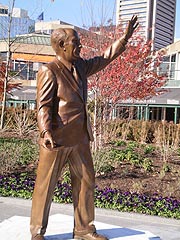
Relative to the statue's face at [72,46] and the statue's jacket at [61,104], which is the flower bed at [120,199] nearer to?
the statue's jacket at [61,104]

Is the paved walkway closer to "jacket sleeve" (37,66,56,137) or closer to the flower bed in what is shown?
the flower bed

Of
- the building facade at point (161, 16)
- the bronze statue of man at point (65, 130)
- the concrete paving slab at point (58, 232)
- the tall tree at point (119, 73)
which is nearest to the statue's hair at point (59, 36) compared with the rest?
the bronze statue of man at point (65, 130)

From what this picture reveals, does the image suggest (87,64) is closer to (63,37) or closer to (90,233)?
(63,37)

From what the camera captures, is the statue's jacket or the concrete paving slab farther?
the concrete paving slab

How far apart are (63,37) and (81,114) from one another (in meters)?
0.73

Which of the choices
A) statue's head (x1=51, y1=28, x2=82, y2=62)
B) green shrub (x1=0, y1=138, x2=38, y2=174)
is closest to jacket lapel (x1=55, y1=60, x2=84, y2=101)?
statue's head (x1=51, y1=28, x2=82, y2=62)

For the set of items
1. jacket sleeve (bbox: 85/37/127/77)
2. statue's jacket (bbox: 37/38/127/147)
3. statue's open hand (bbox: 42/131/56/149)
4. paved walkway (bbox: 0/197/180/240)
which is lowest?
paved walkway (bbox: 0/197/180/240)

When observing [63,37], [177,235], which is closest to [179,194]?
[177,235]

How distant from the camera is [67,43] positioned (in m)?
3.41

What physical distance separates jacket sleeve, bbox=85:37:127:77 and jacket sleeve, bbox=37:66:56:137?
20.1 inches

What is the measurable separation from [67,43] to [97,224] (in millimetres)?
2087

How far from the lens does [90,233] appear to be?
369cm

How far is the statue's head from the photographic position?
11.1 ft

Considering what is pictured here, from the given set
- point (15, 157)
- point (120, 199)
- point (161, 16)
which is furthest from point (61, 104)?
point (161, 16)
